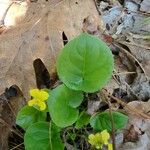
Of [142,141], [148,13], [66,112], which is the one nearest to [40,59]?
[66,112]

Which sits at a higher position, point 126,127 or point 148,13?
point 148,13

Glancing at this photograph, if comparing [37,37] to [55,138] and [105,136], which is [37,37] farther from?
[105,136]

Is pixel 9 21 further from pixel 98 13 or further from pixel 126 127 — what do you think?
pixel 126 127

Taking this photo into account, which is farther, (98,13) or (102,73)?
(98,13)

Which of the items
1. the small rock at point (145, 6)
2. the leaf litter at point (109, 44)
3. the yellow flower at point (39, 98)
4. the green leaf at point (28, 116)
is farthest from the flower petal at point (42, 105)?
the small rock at point (145, 6)

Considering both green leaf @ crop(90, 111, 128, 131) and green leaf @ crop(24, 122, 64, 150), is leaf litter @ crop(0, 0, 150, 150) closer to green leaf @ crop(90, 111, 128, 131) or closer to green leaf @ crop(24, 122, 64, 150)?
Answer: green leaf @ crop(90, 111, 128, 131)

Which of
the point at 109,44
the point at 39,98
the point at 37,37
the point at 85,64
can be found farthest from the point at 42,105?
the point at 109,44
